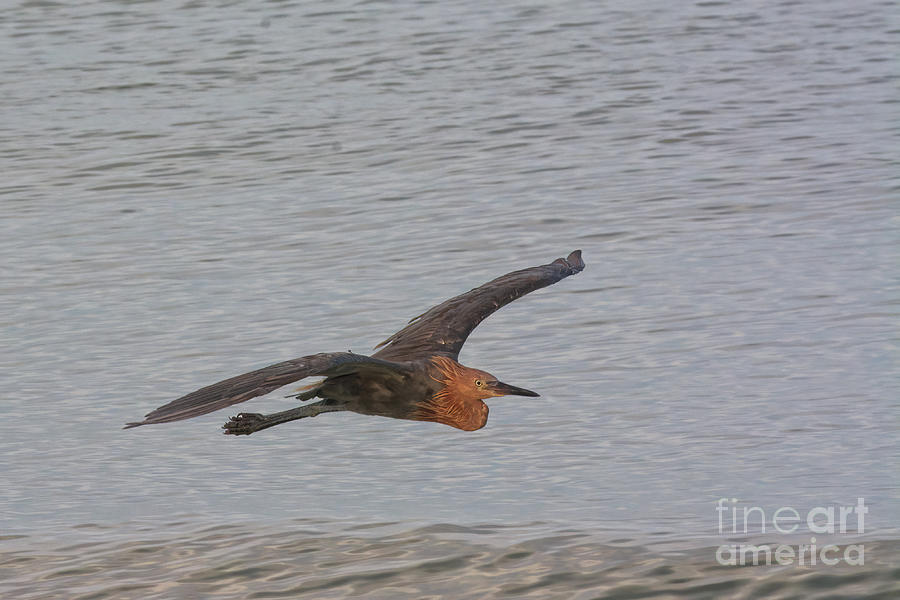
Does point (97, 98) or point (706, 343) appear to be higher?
point (97, 98)

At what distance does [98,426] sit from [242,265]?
4666mm

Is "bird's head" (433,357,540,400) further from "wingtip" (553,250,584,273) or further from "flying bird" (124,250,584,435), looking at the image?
"wingtip" (553,250,584,273)

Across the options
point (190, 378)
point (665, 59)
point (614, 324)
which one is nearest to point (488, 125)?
point (665, 59)

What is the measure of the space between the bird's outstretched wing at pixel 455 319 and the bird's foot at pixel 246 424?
1.13 m

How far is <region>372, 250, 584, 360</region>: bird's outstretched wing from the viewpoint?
11.1m

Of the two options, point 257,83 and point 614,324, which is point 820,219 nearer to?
point 614,324

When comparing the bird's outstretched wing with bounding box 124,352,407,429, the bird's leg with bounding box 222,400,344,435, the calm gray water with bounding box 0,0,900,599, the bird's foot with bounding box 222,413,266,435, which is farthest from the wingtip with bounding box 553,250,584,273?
the bird's outstretched wing with bounding box 124,352,407,429

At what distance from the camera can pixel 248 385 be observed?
8.62 m

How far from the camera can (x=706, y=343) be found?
48.8 ft

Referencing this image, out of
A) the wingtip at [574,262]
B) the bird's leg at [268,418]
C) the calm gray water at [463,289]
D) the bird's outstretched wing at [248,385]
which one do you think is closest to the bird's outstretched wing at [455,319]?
the wingtip at [574,262]

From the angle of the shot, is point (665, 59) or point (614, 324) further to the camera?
point (665, 59)

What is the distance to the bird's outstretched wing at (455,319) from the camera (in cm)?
1110

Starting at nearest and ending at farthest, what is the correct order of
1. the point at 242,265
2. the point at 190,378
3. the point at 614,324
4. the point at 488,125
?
the point at 190,378 < the point at 614,324 < the point at 242,265 < the point at 488,125

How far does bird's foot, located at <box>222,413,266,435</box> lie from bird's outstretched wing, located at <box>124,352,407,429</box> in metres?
1.03
